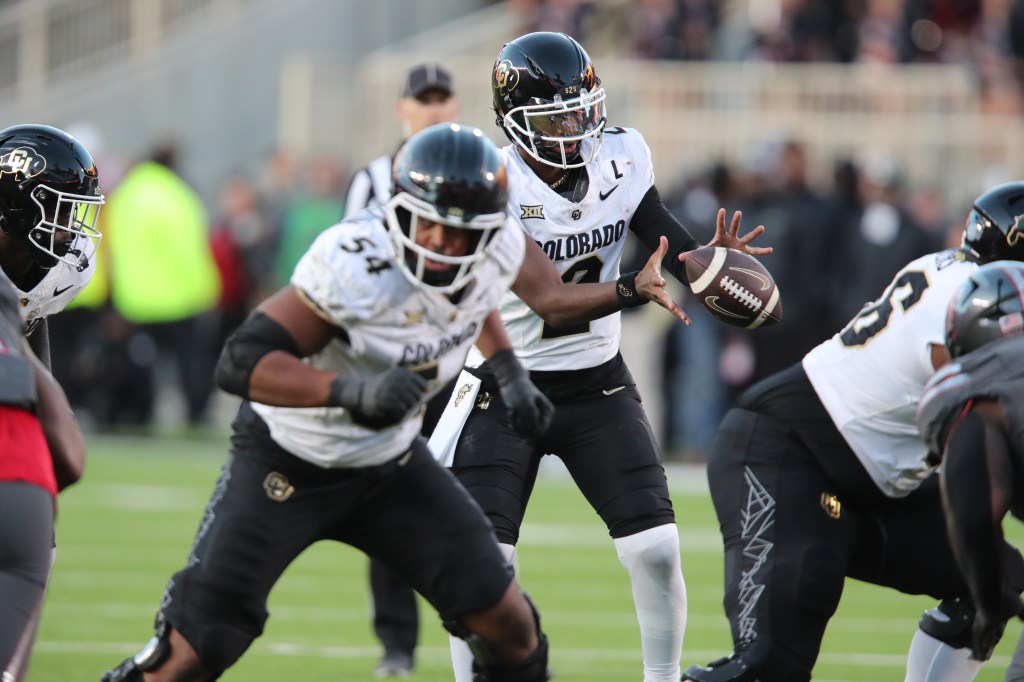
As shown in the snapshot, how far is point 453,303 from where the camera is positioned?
4.10m

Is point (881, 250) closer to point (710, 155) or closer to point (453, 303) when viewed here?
point (710, 155)

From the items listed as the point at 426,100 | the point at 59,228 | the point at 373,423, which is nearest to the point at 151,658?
the point at 373,423

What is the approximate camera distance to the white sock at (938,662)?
15.8ft

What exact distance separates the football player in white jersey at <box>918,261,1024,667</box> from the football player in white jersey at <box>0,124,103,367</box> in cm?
238

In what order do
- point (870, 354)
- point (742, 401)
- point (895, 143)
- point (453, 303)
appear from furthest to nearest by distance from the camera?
point (895, 143), point (742, 401), point (870, 354), point (453, 303)

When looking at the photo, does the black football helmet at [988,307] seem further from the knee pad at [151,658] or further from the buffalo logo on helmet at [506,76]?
the knee pad at [151,658]

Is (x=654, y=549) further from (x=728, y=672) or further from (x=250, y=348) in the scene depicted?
(x=250, y=348)

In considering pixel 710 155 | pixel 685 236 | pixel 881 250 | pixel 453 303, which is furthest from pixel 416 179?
pixel 710 155

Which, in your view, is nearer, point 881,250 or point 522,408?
point 522,408

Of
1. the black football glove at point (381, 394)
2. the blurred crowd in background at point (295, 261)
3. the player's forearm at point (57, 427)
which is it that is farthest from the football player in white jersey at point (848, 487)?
the blurred crowd in background at point (295, 261)

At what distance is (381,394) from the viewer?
3.80 m

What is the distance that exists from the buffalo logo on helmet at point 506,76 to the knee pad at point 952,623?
1.99m

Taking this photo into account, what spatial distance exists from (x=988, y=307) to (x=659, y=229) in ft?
4.64

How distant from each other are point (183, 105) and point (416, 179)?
14479mm
